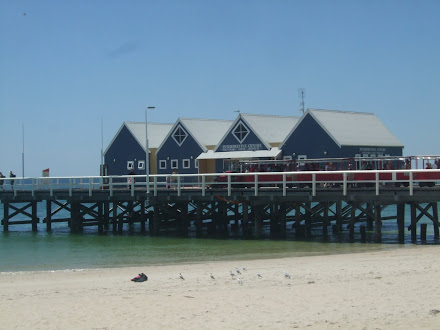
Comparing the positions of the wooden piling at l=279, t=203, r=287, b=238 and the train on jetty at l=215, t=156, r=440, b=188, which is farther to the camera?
the wooden piling at l=279, t=203, r=287, b=238

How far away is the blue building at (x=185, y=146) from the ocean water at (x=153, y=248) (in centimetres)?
1439

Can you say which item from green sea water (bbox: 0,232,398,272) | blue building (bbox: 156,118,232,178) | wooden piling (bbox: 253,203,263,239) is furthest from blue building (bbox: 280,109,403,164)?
green sea water (bbox: 0,232,398,272)

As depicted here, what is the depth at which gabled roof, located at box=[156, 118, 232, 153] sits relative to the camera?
5091 centimetres

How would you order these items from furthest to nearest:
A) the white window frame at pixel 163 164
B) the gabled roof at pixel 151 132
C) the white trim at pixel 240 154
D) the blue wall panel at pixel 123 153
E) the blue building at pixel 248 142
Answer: the gabled roof at pixel 151 132 → the blue wall panel at pixel 123 153 → the white window frame at pixel 163 164 → the blue building at pixel 248 142 → the white trim at pixel 240 154

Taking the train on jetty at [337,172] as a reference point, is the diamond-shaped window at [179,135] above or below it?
above

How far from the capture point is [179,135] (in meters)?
51.7

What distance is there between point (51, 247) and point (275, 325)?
70.8 feet

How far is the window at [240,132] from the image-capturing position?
4696cm

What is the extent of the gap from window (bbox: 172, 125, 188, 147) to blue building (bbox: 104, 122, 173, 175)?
141 inches

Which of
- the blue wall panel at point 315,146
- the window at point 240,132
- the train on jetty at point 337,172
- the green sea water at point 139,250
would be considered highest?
the window at point 240,132

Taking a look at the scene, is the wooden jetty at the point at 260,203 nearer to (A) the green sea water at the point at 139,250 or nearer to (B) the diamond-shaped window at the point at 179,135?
(A) the green sea water at the point at 139,250

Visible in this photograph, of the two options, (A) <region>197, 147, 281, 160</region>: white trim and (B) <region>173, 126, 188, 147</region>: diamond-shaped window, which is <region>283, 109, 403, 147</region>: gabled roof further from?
(B) <region>173, 126, 188, 147</region>: diamond-shaped window

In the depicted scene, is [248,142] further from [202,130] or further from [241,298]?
[241,298]

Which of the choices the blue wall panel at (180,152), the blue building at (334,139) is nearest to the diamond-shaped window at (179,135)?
the blue wall panel at (180,152)
